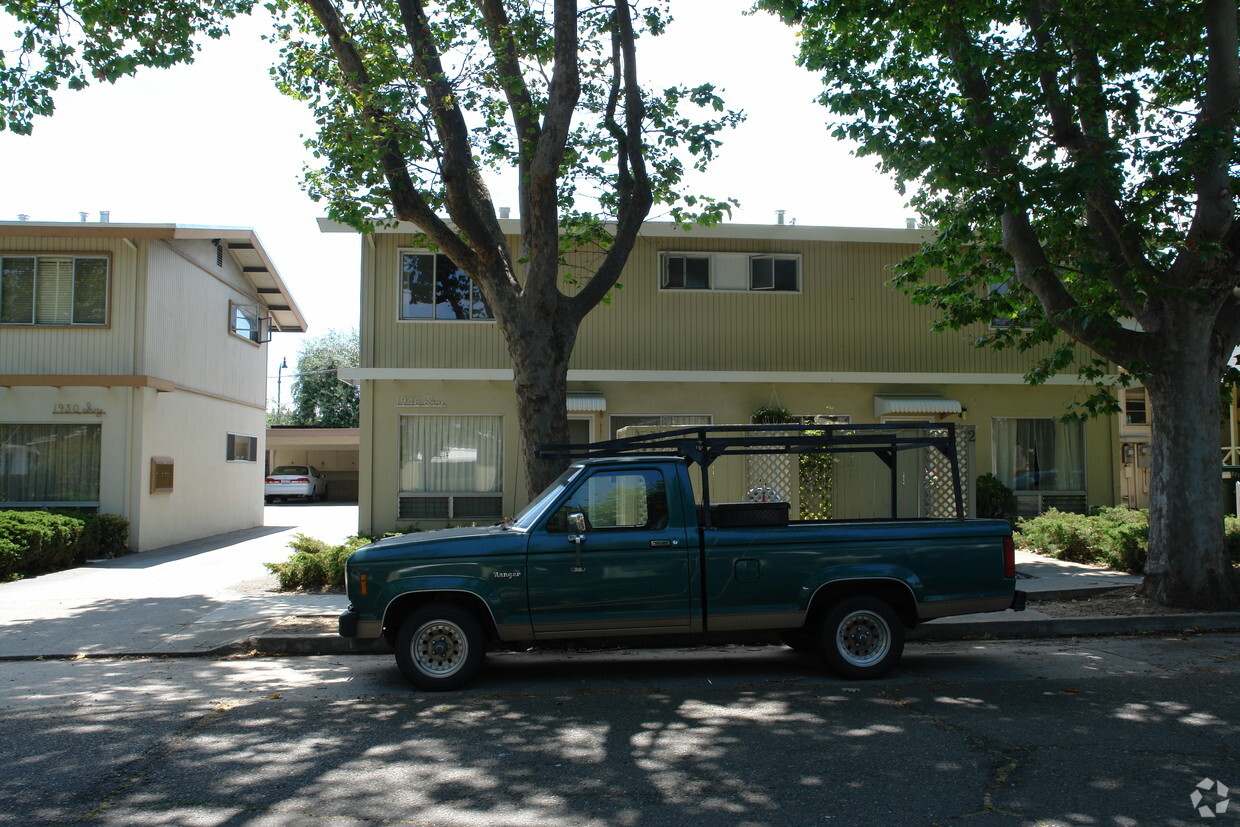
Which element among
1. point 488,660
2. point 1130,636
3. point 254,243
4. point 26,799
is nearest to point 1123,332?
point 1130,636

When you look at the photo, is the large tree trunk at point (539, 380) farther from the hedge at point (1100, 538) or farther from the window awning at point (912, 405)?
the window awning at point (912, 405)

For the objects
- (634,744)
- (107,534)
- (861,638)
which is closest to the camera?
(634,744)

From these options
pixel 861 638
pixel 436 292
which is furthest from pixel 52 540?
pixel 861 638

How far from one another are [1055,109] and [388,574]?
8.88 m

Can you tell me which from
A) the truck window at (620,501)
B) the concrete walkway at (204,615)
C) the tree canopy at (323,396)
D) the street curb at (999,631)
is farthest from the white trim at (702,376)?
the tree canopy at (323,396)

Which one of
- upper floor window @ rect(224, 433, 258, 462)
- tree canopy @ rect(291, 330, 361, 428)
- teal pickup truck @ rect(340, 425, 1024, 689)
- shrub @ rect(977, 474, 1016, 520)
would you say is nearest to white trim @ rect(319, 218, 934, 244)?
shrub @ rect(977, 474, 1016, 520)

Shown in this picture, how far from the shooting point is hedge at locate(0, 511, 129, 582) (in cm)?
1404

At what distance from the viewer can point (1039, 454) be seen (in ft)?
61.2

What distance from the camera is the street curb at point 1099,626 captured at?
983 cm

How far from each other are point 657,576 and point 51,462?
→ 48.7 feet

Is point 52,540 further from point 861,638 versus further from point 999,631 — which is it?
point 999,631

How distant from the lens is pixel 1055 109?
35.9 ft

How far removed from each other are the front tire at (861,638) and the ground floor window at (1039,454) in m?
12.0

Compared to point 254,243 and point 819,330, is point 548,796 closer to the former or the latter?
point 819,330
